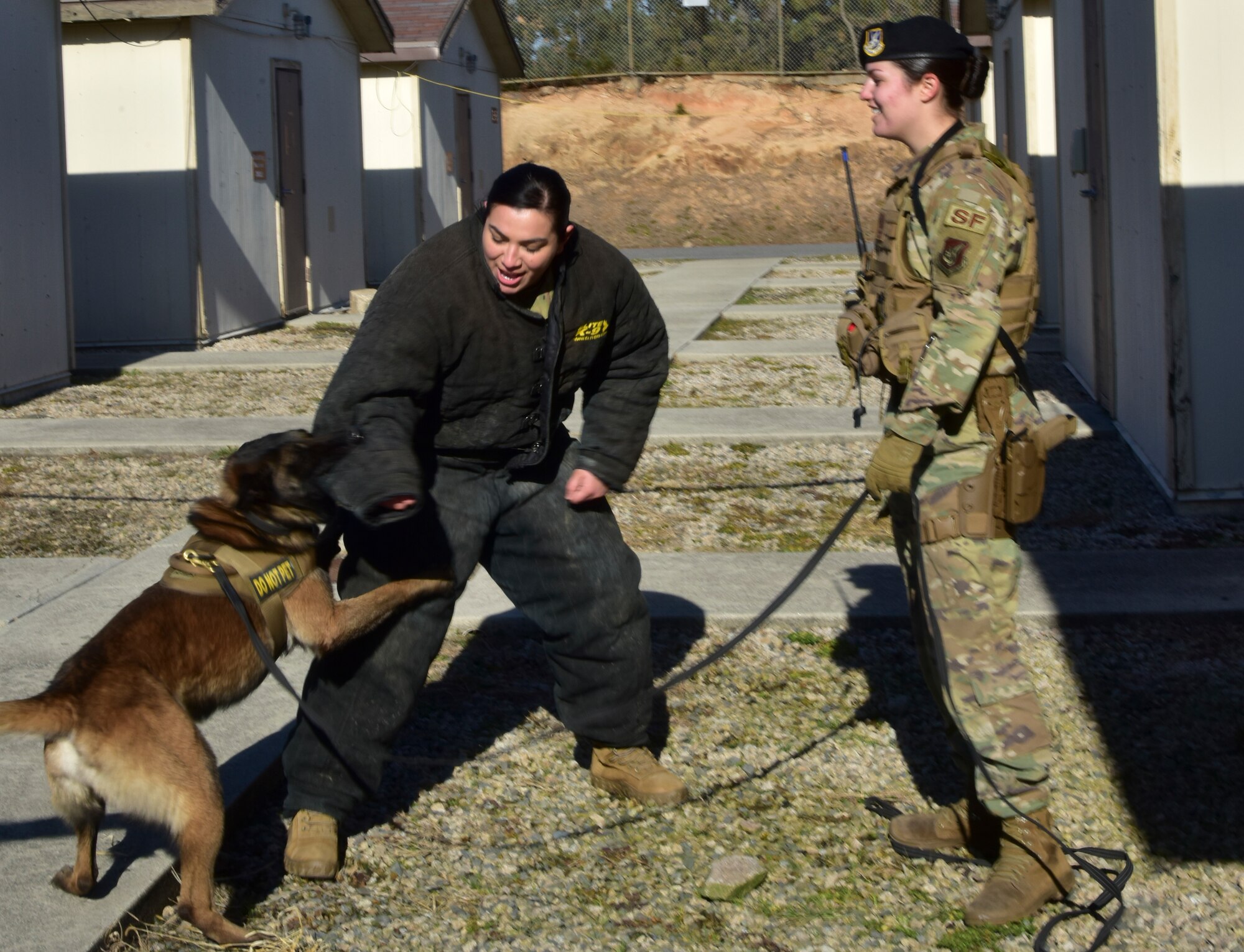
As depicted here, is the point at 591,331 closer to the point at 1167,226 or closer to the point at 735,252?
the point at 1167,226

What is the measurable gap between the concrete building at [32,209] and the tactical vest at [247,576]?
26.6ft

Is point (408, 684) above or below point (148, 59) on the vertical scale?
below

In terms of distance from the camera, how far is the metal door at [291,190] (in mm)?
15922

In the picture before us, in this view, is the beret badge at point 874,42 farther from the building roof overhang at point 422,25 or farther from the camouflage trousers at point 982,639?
the building roof overhang at point 422,25

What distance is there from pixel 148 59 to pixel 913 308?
1201 cm

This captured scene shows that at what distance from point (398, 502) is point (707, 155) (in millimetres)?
31066

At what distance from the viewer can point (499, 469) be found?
3.80 meters

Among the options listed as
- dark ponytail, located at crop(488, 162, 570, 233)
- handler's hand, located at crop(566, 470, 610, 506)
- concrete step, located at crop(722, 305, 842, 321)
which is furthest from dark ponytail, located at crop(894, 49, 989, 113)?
concrete step, located at crop(722, 305, 842, 321)

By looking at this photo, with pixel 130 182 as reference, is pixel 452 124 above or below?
above

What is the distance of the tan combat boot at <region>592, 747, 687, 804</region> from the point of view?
3963 mm

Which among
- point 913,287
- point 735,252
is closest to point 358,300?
point 735,252

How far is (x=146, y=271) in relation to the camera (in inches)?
545

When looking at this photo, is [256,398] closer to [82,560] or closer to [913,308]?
[82,560]

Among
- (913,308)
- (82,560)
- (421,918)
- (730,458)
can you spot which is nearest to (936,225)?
(913,308)
